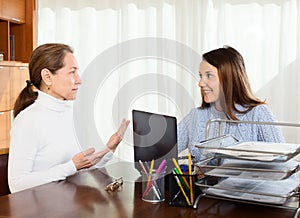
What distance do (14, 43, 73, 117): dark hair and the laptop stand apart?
0.53 m

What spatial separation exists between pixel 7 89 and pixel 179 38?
1.52 meters

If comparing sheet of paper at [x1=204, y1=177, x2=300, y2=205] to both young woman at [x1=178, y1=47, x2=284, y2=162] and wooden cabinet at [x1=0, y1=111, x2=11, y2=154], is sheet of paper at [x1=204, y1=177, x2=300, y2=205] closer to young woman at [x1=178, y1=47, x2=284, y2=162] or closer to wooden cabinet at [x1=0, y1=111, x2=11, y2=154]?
young woman at [x1=178, y1=47, x2=284, y2=162]

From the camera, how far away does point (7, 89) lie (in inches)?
151

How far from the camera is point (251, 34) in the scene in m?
3.57

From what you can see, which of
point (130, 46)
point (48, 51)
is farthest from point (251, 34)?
point (48, 51)

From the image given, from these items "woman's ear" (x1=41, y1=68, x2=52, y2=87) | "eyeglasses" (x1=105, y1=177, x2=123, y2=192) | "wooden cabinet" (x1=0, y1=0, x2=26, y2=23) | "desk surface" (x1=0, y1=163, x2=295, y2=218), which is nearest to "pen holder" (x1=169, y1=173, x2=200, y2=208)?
"desk surface" (x1=0, y1=163, x2=295, y2=218)

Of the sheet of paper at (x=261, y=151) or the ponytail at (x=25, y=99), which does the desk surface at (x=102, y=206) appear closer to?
the sheet of paper at (x=261, y=151)

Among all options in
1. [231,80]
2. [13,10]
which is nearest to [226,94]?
[231,80]

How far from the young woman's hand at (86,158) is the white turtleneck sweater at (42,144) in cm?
2

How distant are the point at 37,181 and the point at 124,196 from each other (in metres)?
0.48

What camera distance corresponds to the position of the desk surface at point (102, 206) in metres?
1.20

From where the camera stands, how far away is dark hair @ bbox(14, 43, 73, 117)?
2012 millimetres

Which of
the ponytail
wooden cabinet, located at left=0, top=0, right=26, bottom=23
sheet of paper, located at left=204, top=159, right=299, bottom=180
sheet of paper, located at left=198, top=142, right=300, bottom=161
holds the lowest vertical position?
sheet of paper, located at left=204, top=159, right=299, bottom=180

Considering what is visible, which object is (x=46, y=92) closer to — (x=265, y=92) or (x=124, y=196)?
(x=124, y=196)
